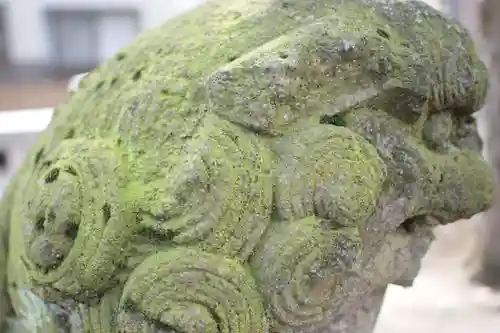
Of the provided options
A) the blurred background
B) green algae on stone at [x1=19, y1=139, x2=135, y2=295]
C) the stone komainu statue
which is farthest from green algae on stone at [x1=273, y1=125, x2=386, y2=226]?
the blurred background

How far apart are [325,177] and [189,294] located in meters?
0.17

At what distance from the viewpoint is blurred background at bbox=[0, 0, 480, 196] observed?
2.49 meters

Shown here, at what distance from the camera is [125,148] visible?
2.39 feet

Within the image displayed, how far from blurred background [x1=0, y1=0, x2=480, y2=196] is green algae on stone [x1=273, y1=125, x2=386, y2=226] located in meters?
1.77

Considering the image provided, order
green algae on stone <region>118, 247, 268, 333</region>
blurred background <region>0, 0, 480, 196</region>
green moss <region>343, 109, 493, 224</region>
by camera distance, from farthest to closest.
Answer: blurred background <region>0, 0, 480, 196</region>, green moss <region>343, 109, 493, 224</region>, green algae on stone <region>118, 247, 268, 333</region>

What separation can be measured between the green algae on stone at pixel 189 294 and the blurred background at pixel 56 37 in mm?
1785

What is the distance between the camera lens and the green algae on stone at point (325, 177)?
2.26 ft

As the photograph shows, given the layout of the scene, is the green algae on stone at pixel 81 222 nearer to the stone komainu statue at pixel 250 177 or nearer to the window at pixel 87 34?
the stone komainu statue at pixel 250 177

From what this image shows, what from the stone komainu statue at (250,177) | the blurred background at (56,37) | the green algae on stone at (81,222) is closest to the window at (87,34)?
the blurred background at (56,37)

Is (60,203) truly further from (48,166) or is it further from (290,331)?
(290,331)

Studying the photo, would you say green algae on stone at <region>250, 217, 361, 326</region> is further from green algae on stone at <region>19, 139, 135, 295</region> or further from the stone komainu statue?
green algae on stone at <region>19, 139, 135, 295</region>

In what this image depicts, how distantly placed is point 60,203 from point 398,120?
1.18 feet

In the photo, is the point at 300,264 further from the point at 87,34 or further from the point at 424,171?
the point at 87,34

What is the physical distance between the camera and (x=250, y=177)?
69cm
